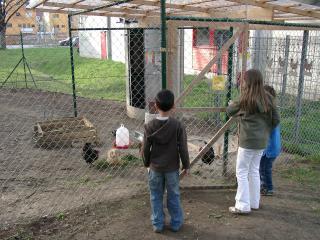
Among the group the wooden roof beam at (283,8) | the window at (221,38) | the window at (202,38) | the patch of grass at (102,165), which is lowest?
the patch of grass at (102,165)

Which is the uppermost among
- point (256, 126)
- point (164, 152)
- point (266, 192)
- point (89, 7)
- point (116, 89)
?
point (89, 7)

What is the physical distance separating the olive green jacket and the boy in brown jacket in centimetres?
79

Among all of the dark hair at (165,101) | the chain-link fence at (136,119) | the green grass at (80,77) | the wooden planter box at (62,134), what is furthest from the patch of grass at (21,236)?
the green grass at (80,77)

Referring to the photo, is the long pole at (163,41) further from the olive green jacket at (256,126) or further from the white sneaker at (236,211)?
the white sneaker at (236,211)

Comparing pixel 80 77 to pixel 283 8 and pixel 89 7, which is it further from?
pixel 283 8

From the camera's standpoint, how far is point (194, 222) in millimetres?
4203

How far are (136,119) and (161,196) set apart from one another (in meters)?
5.91

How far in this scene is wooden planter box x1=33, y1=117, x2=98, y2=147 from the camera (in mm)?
7305

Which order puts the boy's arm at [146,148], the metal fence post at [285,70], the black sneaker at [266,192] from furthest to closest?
the metal fence post at [285,70] < the black sneaker at [266,192] < the boy's arm at [146,148]

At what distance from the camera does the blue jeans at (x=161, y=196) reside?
377 cm

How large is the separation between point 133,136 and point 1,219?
3786 mm

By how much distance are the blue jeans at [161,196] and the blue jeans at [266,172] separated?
1.50 meters

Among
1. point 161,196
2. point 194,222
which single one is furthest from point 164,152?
point 194,222

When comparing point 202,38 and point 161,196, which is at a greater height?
point 202,38
